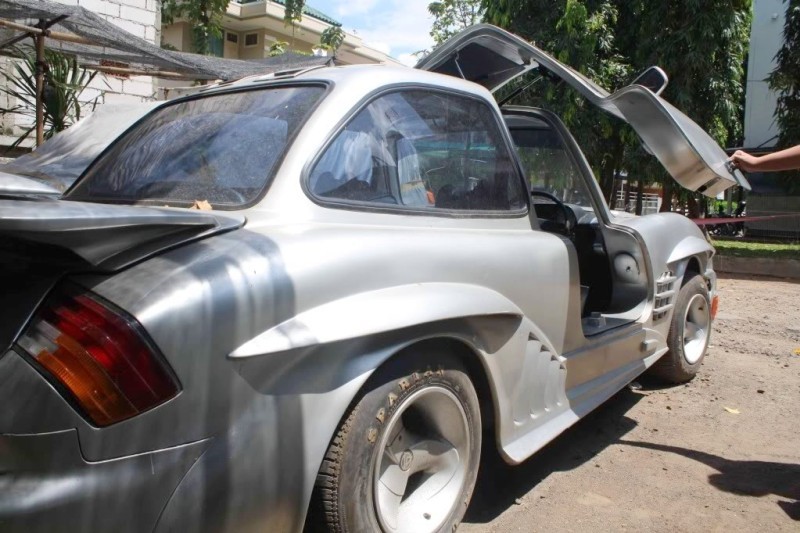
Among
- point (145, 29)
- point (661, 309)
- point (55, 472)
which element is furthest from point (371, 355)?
point (145, 29)

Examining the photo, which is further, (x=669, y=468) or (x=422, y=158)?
(x=669, y=468)

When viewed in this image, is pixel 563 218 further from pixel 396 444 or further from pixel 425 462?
pixel 396 444

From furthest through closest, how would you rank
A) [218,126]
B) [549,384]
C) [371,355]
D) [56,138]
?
[56,138] < [549,384] < [218,126] < [371,355]

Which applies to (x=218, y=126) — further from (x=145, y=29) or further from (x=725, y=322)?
(x=145, y=29)

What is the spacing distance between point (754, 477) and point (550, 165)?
83.6 inches

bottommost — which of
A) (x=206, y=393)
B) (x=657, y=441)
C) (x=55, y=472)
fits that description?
(x=657, y=441)

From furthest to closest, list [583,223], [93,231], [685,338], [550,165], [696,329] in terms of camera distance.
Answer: [696,329], [685,338], [583,223], [550,165], [93,231]

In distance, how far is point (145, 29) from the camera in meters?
10.8

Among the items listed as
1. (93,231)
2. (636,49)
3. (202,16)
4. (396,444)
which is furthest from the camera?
(202,16)

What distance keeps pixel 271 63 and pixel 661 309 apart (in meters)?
6.67

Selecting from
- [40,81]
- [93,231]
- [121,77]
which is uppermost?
[121,77]

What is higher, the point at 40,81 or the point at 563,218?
the point at 40,81

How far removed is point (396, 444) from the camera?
7.47ft

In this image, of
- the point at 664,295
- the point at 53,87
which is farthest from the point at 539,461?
the point at 53,87
